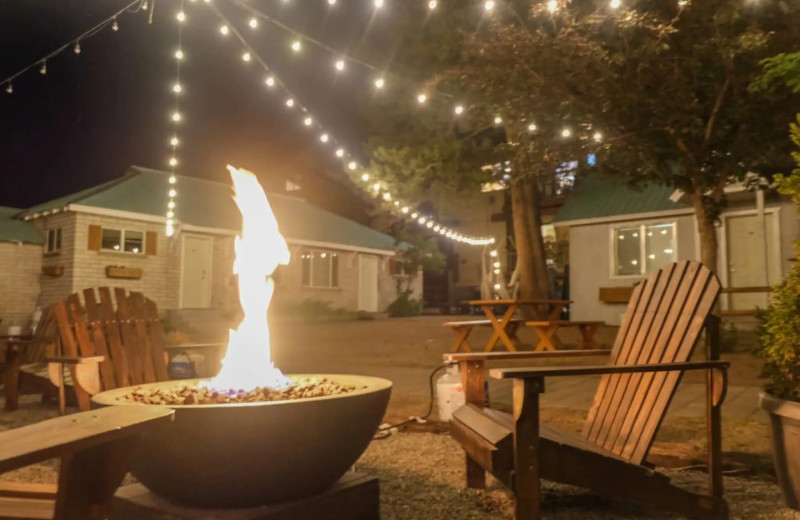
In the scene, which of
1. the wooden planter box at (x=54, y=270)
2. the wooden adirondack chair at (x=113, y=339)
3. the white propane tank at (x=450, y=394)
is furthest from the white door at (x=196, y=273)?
the white propane tank at (x=450, y=394)

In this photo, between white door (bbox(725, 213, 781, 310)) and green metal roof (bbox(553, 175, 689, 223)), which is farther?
green metal roof (bbox(553, 175, 689, 223))

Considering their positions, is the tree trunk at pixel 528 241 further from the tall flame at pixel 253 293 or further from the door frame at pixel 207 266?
the tall flame at pixel 253 293

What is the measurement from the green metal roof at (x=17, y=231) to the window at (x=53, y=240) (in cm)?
32

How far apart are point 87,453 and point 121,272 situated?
13.6m

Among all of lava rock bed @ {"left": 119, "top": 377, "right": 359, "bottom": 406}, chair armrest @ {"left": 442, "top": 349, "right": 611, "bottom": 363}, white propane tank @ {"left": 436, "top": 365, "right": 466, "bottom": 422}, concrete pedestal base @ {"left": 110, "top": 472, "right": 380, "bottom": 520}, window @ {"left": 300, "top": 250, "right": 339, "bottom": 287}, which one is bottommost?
concrete pedestal base @ {"left": 110, "top": 472, "right": 380, "bottom": 520}

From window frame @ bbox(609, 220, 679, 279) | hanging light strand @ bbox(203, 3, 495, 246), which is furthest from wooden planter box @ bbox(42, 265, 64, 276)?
window frame @ bbox(609, 220, 679, 279)

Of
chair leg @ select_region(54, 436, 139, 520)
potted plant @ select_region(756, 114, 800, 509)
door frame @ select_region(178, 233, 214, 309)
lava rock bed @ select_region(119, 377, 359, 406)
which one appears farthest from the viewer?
door frame @ select_region(178, 233, 214, 309)

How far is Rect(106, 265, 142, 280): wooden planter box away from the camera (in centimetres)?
1411

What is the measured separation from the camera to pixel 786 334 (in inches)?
112

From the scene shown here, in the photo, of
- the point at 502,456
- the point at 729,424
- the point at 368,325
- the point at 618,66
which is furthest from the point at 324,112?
the point at 502,456

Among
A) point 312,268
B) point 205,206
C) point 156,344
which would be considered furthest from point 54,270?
point 156,344

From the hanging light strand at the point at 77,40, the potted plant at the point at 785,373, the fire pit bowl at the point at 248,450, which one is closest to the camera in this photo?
the fire pit bowl at the point at 248,450

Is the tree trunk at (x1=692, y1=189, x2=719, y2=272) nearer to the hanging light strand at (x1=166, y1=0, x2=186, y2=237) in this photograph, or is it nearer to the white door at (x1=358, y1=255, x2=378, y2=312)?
the hanging light strand at (x1=166, y1=0, x2=186, y2=237)

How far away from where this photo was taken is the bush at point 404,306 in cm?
1992
